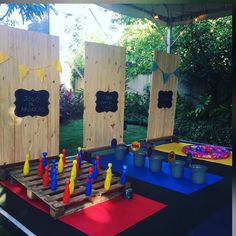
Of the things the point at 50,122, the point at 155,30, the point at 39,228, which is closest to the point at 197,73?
the point at 155,30

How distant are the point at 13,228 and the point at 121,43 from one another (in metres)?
15.5

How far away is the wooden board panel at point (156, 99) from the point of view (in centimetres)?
727

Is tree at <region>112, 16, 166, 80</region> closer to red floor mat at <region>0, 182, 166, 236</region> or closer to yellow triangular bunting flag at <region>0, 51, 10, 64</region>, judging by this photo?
yellow triangular bunting flag at <region>0, 51, 10, 64</region>

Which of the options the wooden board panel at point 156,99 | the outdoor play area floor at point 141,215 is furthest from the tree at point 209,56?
the outdoor play area floor at point 141,215

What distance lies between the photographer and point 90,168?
162 inches

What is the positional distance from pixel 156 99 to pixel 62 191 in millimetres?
4313

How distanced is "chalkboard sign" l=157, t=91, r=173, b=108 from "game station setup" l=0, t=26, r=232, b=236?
0.37 m

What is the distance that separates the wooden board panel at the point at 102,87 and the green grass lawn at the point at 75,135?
931mm

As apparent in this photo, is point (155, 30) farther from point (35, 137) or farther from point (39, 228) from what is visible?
point (39, 228)

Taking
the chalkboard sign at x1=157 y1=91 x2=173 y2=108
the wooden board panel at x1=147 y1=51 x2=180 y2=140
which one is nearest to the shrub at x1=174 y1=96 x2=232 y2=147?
the wooden board panel at x1=147 y1=51 x2=180 y2=140

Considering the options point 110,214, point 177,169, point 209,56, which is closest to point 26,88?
point 110,214

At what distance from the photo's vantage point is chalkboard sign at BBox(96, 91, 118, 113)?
5.94 m

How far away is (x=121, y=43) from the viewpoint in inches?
682

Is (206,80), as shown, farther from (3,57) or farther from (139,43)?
(3,57)
